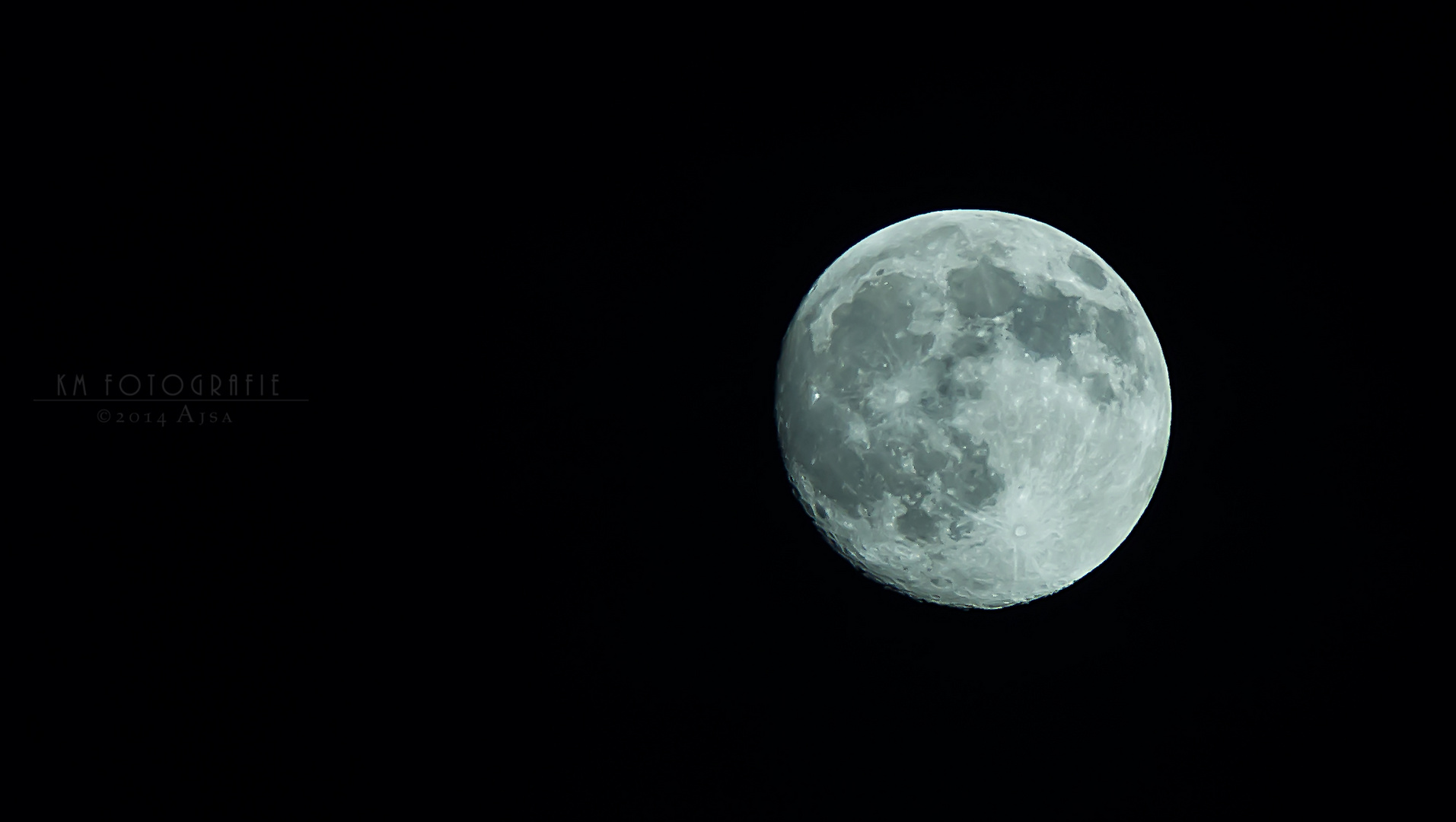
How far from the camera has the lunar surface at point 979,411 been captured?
10.7 ft

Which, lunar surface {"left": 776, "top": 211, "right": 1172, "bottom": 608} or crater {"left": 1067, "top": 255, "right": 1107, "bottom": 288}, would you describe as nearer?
lunar surface {"left": 776, "top": 211, "right": 1172, "bottom": 608}

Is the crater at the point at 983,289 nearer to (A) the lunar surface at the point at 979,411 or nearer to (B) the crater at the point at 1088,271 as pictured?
(A) the lunar surface at the point at 979,411

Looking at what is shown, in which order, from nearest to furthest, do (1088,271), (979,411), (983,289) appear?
(979,411), (983,289), (1088,271)

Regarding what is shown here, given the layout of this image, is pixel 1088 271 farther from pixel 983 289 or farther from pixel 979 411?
pixel 979 411

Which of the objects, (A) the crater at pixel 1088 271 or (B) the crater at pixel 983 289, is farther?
(A) the crater at pixel 1088 271

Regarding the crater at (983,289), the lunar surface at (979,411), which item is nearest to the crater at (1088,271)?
the lunar surface at (979,411)

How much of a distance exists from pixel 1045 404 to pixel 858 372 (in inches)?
28.9

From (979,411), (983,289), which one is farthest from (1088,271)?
(979,411)

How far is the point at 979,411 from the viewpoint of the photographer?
3.25 m

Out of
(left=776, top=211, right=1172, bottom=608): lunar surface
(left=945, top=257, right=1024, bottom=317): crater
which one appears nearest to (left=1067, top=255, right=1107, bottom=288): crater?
(left=776, top=211, right=1172, bottom=608): lunar surface

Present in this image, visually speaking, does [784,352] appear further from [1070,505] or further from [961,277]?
[1070,505]

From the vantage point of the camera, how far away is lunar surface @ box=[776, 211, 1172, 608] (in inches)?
129

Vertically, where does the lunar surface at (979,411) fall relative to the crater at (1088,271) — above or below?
below

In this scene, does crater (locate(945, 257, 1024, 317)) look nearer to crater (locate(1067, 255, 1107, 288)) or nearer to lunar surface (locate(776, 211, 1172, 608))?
lunar surface (locate(776, 211, 1172, 608))
